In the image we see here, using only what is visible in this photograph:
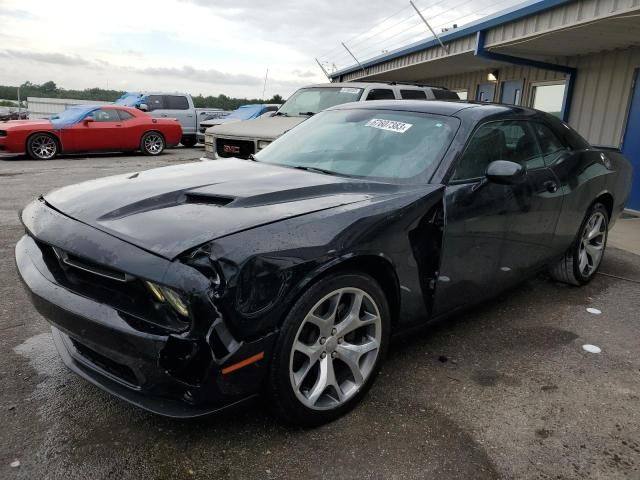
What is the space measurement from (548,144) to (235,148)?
15.8 ft

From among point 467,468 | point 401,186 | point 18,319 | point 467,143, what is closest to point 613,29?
point 467,143

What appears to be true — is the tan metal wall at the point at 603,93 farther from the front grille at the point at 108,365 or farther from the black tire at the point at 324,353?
the front grille at the point at 108,365

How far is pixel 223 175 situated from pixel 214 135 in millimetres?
5252

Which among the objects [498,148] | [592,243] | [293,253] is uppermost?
[498,148]

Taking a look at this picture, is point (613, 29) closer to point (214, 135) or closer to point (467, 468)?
point (214, 135)

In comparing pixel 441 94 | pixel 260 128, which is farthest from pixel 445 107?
pixel 441 94

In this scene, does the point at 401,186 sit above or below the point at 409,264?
above

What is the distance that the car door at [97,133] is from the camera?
13320mm

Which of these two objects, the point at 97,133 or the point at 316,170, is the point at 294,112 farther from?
the point at 97,133

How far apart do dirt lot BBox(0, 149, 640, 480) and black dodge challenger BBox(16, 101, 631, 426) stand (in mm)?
232

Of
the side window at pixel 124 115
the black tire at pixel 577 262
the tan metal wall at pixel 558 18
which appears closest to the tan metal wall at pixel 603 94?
the tan metal wall at pixel 558 18

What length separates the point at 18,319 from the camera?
3477 mm

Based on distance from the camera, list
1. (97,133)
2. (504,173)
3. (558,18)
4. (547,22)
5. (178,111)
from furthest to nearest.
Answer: (178,111) < (97,133) < (547,22) < (558,18) < (504,173)

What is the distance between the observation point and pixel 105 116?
13836 mm
